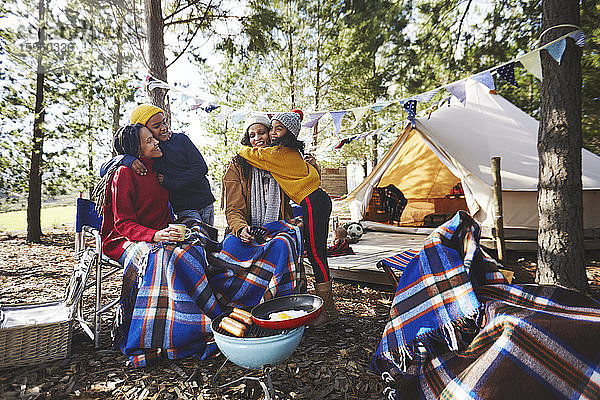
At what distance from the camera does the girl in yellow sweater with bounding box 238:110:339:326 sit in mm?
2518

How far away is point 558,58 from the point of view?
254 cm

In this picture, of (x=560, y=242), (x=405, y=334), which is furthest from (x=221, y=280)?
(x=560, y=242)

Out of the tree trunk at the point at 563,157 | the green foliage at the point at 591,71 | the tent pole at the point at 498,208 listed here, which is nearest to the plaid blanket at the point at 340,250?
the tent pole at the point at 498,208

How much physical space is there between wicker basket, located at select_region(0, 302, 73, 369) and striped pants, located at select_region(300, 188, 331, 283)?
5.01 feet

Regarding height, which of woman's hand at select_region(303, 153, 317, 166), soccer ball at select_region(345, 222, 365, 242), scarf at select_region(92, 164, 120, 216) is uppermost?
woman's hand at select_region(303, 153, 317, 166)

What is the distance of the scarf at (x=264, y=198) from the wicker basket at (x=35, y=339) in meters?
1.29

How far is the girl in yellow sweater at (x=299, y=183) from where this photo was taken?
2.52 meters

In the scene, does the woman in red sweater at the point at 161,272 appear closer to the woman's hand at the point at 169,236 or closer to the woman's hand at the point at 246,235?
the woman's hand at the point at 169,236

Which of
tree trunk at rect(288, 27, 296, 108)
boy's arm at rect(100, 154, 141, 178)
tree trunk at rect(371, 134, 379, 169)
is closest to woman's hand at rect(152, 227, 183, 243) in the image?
boy's arm at rect(100, 154, 141, 178)

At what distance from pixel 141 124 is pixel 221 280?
1.20m

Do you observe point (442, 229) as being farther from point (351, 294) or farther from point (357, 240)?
point (357, 240)

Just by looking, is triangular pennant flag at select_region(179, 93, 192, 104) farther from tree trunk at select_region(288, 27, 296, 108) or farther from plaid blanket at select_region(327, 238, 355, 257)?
tree trunk at select_region(288, 27, 296, 108)

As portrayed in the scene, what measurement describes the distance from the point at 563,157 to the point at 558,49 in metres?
0.77

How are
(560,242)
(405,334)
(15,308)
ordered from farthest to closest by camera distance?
1. (560,242)
2. (15,308)
3. (405,334)
